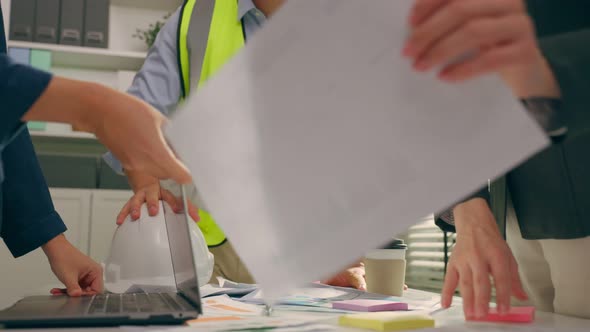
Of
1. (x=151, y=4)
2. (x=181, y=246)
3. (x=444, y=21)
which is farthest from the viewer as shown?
(x=151, y=4)

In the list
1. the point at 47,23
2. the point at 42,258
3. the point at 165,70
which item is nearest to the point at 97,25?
the point at 47,23

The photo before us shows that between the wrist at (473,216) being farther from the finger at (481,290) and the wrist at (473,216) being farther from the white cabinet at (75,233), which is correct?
the white cabinet at (75,233)

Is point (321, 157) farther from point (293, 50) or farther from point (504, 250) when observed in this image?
point (504, 250)

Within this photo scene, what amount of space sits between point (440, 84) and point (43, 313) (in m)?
0.48

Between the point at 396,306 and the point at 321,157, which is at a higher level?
the point at 321,157

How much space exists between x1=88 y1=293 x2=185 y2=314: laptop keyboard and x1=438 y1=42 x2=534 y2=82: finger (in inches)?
15.3

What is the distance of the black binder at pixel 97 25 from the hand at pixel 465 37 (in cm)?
269

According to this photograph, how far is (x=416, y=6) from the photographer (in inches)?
16.2

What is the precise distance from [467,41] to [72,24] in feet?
9.15

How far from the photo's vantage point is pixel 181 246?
768 millimetres

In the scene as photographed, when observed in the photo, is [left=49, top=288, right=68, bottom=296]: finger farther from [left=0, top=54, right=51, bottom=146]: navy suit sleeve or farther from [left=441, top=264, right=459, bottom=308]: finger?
[left=441, top=264, right=459, bottom=308]: finger

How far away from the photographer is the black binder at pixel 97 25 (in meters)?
2.80

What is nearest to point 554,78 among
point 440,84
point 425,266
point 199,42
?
point 440,84

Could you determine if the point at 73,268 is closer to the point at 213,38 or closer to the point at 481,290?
the point at 481,290
